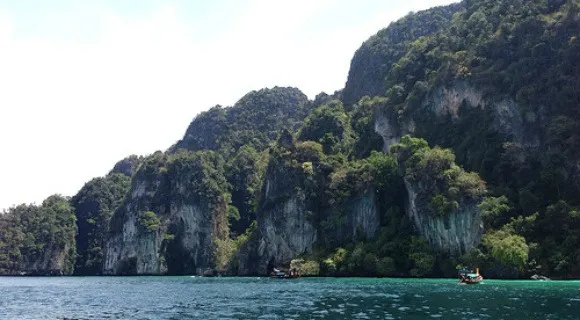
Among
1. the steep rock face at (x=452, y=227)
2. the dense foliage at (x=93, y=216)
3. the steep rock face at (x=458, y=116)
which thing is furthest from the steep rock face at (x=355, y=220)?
the dense foliage at (x=93, y=216)

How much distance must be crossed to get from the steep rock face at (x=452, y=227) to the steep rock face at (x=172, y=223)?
169ft

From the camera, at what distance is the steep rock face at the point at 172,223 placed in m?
118

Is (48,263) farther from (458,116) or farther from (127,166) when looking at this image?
(458,116)

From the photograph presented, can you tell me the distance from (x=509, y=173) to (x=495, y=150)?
4.39 meters

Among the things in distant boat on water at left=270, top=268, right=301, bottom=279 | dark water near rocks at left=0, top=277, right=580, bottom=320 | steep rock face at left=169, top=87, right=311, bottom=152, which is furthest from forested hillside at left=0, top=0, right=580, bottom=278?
steep rock face at left=169, top=87, right=311, bottom=152

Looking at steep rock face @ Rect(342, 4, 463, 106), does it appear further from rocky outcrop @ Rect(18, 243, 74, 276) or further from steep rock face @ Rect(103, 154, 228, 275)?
rocky outcrop @ Rect(18, 243, 74, 276)

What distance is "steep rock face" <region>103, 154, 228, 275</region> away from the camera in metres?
118

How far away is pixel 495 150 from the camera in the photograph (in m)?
77.6

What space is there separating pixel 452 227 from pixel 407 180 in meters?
9.89

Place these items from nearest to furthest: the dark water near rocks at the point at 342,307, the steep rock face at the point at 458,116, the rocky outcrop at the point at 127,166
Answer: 1. the dark water near rocks at the point at 342,307
2. the steep rock face at the point at 458,116
3. the rocky outcrop at the point at 127,166

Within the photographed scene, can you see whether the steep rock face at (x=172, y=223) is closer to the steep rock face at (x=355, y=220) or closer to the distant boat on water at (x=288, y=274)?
the steep rock face at (x=355, y=220)

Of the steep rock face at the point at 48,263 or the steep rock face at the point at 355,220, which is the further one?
the steep rock face at the point at 48,263

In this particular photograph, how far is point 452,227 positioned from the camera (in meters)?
69.7

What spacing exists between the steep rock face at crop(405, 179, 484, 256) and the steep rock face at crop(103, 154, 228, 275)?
51.4m
